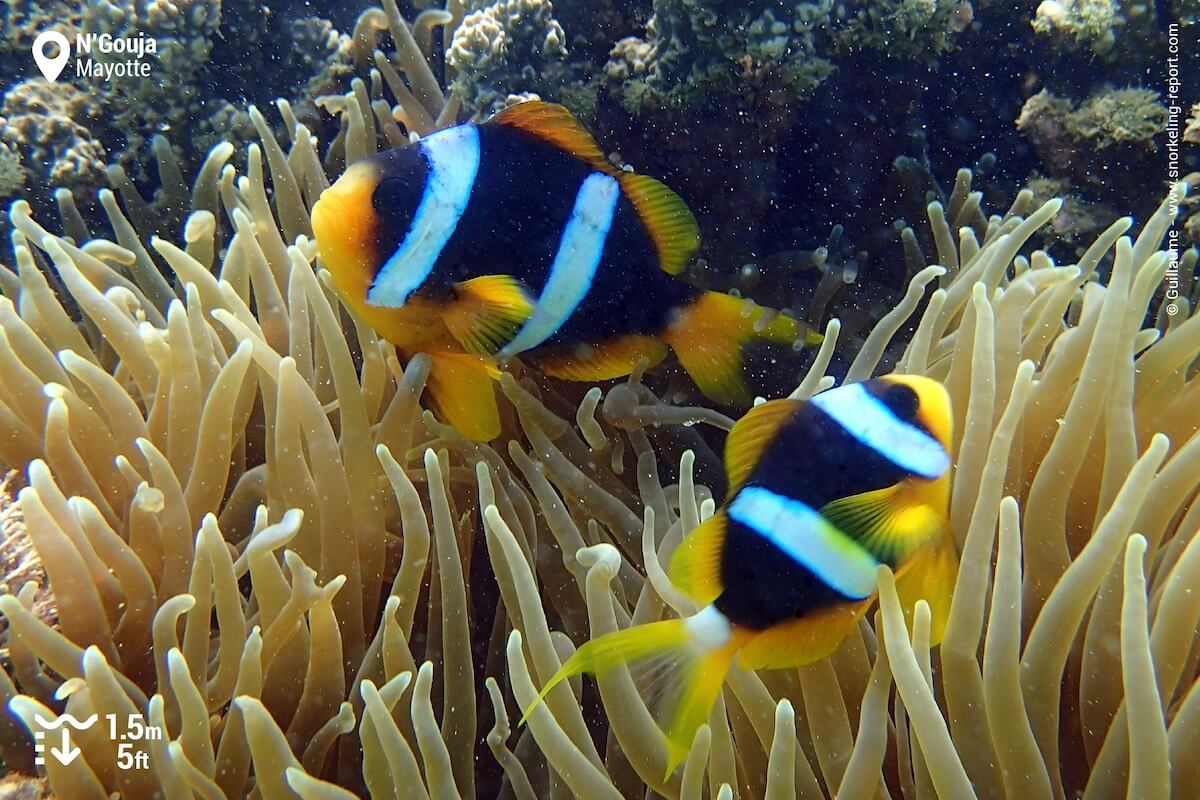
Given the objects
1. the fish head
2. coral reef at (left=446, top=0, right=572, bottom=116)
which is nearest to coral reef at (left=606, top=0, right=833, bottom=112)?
coral reef at (left=446, top=0, right=572, bottom=116)

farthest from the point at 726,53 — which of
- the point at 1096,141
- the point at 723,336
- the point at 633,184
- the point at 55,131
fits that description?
the point at 55,131

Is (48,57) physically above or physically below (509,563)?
above

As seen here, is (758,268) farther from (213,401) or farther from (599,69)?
(213,401)

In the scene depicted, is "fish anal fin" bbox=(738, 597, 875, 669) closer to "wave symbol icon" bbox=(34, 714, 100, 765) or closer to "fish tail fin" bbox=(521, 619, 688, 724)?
"fish tail fin" bbox=(521, 619, 688, 724)

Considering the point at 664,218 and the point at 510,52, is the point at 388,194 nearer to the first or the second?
the point at 664,218

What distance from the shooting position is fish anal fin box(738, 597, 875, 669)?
3.21 ft

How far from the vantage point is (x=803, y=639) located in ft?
3.26

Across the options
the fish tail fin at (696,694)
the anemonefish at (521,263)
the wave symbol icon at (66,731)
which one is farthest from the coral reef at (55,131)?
the fish tail fin at (696,694)

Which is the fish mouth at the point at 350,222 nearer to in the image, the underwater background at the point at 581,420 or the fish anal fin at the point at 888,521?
the underwater background at the point at 581,420

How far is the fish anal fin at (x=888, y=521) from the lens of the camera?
96 centimetres

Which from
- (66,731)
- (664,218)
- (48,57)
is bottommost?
(66,731)

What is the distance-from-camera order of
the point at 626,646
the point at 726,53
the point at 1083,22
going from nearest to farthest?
the point at 626,646 < the point at 726,53 < the point at 1083,22

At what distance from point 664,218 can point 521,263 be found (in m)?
0.26

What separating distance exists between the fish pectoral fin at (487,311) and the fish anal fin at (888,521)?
581 mm
